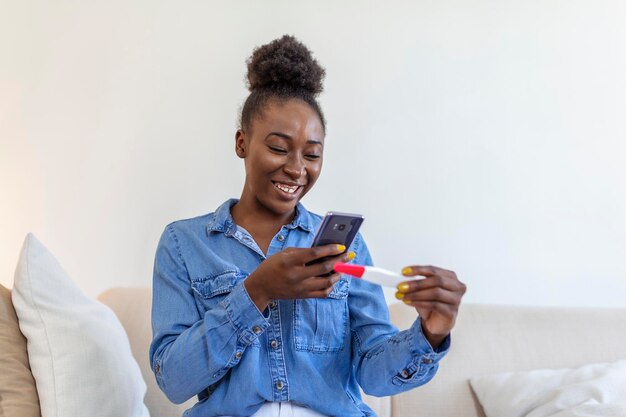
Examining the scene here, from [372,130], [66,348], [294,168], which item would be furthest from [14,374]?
[372,130]

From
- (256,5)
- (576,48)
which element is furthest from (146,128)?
(576,48)

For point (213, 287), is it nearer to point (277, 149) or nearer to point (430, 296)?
point (277, 149)

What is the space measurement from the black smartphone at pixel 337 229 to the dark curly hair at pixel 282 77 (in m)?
0.32

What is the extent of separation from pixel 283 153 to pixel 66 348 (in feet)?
1.79

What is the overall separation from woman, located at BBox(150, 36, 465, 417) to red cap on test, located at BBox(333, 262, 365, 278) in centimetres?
1

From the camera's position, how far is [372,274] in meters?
1.03

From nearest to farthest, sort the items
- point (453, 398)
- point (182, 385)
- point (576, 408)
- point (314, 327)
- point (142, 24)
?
1. point (182, 385)
2. point (314, 327)
3. point (576, 408)
4. point (453, 398)
5. point (142, 24)

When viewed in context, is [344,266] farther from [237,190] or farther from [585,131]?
[585,131]

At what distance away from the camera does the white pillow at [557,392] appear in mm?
1461

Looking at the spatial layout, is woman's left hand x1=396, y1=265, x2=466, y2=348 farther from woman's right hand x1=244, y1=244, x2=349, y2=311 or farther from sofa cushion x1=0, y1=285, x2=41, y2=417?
A: sofa cushion x1=0, y1=285, x2=41, y2=417

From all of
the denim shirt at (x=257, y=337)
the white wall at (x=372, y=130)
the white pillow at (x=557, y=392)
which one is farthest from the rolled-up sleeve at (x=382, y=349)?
the white wall at (x=372, y=130)

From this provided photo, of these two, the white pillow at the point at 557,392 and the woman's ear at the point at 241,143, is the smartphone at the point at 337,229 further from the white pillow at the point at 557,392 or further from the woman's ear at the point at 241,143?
the white pillow at the point at 557,392

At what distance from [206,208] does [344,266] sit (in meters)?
1.14

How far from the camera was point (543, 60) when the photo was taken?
6.84 ft
